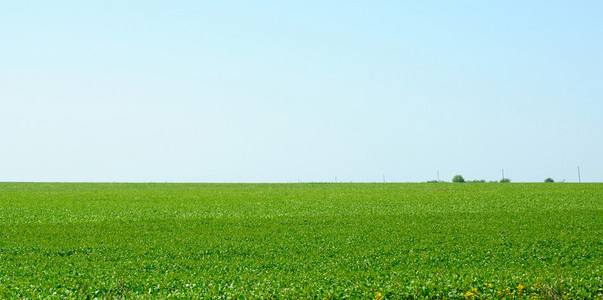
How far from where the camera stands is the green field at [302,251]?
16156mm

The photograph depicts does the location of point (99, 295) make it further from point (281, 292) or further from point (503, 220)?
point (503, 220)

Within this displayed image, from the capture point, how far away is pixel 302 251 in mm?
21531

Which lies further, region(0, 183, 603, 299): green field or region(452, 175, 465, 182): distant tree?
region(452, 175, 465, 182): distant tree

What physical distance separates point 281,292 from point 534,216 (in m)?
20.7

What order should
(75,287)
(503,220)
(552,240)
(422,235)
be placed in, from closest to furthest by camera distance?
(75,287) < (552,240) < (422,235) < (503,220)

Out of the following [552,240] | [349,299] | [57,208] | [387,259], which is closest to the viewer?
[349,299]

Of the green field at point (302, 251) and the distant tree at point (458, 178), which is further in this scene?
the distant tree at point (458, 178)

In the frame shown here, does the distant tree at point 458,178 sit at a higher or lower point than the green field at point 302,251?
higher

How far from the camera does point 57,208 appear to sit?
36.3 m

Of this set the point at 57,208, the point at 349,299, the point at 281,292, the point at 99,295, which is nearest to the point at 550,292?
the point at 349,299

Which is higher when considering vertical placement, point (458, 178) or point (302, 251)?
point (458, 178)

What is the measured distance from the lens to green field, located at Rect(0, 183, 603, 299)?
16.2 meters

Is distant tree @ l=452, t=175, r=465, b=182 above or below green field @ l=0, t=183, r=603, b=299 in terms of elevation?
above

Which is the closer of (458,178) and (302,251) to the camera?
(302,251)
